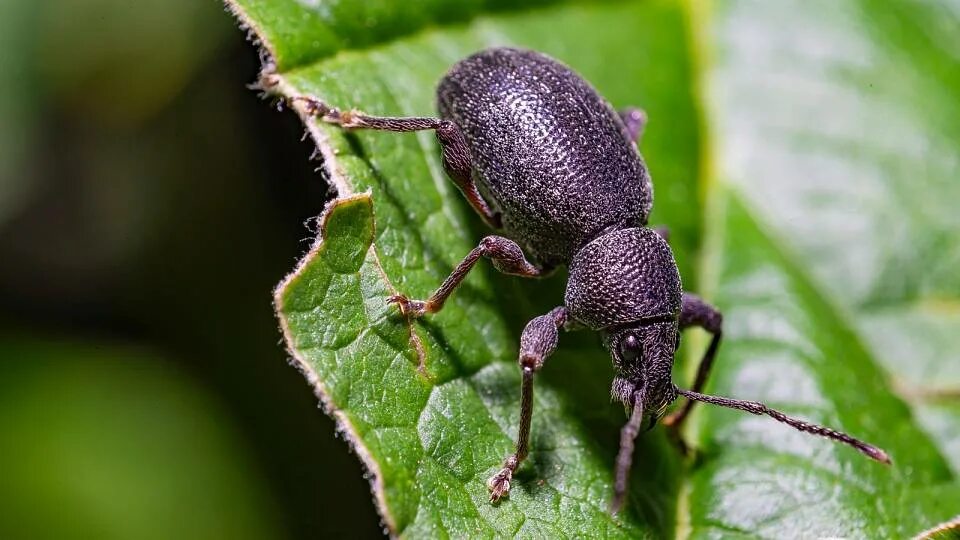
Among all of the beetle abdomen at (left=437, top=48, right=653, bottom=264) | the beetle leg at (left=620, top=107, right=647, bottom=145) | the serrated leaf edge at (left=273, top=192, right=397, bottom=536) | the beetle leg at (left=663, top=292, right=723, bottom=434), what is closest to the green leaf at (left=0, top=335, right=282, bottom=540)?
the serrated leaf edge at (left=273, top=192, right=397, bottom=536)

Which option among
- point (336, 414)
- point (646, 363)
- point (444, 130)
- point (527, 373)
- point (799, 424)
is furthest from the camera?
point (444, 130)

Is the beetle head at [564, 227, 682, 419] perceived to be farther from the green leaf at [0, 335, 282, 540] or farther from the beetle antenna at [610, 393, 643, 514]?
the green leaf at [0, 335, 282, 540]

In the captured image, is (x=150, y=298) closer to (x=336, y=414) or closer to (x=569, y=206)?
(x=336, y=414)

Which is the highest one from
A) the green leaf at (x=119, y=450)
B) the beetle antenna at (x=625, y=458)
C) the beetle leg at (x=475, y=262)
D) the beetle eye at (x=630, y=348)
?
the beetle leg at (x=475, y=262)

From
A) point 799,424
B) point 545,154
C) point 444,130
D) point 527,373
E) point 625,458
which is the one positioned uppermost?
point 444,130

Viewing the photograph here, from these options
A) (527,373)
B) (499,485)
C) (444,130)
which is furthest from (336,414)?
(444,130)

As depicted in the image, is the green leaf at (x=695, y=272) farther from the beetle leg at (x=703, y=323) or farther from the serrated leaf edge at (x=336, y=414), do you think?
the beetle leg at (x=703, y=323)

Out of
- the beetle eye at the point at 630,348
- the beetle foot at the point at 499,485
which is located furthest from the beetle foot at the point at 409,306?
the beetle eye at the point at 630,348

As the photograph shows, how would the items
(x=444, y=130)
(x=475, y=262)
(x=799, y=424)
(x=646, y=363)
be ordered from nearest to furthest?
(x=799, y=424) < (x=646, y=363) < (x=475, y=262) < (x=444, y=130)
